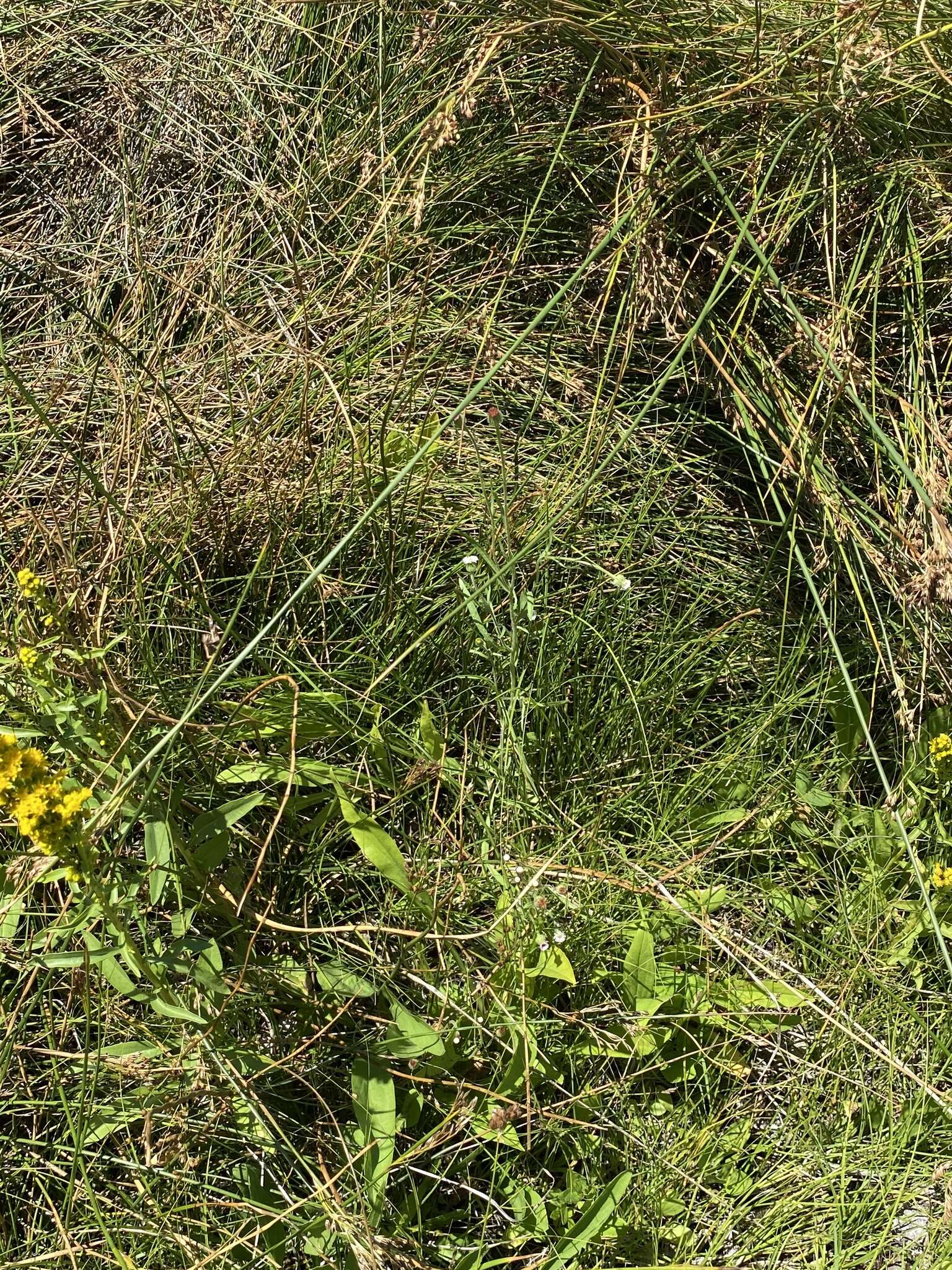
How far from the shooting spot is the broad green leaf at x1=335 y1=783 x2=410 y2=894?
1447 millimetres

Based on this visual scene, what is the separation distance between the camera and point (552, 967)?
148cm

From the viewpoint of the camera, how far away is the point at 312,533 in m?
1.74

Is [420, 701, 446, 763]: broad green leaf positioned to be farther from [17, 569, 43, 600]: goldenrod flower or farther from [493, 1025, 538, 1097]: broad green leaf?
[17, 569, 43, 600]: goldenrod flower

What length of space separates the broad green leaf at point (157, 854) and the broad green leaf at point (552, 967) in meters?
0.51

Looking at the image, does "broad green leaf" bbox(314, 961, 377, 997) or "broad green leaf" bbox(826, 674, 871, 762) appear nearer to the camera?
"broad green leaf" bbox(314, 961, 377, 997)

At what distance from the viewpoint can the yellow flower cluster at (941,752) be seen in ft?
5.29

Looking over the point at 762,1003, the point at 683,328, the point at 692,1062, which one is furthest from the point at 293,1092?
the point at 683,328

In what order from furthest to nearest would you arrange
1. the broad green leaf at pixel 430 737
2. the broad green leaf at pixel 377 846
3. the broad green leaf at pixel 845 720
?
the broad green leaf at pixel 845 720
the broad green leaf at pixel 430 737
the broad green leaf at pixel 377 846

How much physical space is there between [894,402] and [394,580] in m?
0.88

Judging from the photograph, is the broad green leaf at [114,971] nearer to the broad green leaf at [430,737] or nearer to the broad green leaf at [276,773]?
the broad green leaf at [276,773]

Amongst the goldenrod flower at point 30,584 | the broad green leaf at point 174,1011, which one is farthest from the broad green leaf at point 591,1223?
the goldenrod flower at point 30,584

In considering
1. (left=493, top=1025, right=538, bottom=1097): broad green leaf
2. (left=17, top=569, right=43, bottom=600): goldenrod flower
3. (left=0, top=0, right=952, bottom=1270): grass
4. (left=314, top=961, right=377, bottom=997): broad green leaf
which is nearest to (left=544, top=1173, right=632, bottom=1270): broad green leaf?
(left=0, top=0, right=952, bottom=1270): grass

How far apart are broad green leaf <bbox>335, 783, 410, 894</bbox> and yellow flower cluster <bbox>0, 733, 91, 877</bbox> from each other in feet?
1.41

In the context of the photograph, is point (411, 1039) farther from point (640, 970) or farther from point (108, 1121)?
point (108, 1121)
